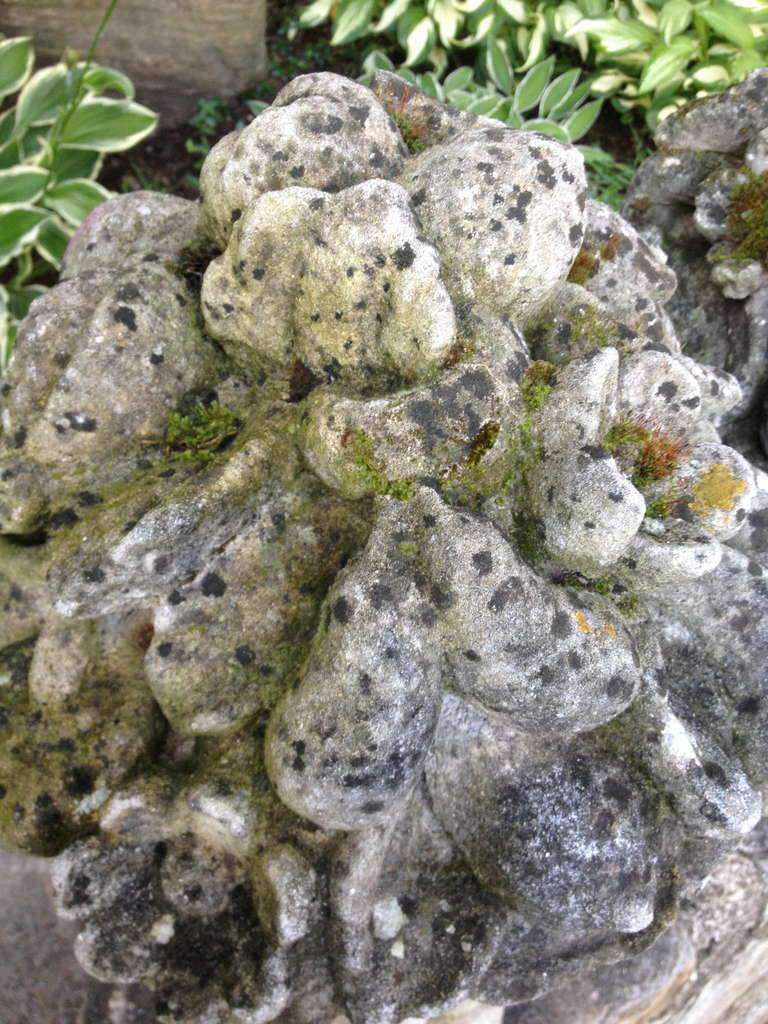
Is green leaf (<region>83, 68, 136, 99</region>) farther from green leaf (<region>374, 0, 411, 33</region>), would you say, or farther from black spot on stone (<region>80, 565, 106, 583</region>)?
black spot on stone (<region>80, 565, 106, 583</region>)

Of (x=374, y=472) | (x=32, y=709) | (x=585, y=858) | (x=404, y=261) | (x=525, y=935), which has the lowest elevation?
(x=32, y=709)

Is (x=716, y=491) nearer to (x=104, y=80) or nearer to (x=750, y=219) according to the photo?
(x=750, y=219)

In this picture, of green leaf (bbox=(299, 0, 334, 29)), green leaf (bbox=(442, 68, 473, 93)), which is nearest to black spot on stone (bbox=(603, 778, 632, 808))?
green leaf (bbox=(442, 68, 473, 93))

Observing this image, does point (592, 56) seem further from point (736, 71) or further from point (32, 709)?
point (32, 709)

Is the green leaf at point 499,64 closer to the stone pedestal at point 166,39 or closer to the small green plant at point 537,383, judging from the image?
the stone pedestal at point 166,39

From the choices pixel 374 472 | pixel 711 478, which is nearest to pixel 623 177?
pixel 711 478
